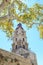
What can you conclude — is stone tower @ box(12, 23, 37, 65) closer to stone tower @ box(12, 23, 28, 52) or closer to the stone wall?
stone tower @ box(12, 23, 28, 52)

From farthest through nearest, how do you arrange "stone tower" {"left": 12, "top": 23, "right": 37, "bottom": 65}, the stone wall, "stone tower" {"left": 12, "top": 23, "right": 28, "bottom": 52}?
"stone tower" {"left": 12, "top": 23, "right": 28, "bottom": 52}
"stone tower" {"left": 12, "top": 23, "right": 37, "bottom": 65}
the stone wall

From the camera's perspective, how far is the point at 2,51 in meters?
15.9

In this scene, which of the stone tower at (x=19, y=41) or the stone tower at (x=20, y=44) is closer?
the stone tower at (x=20, y=44)

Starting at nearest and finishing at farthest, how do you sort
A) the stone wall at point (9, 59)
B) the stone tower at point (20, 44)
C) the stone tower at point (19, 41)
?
the stone wall at point (9, 59), the stone tower at point (20, 44), the stone tower at point (19, 41)

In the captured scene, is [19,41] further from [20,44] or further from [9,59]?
[9,59]

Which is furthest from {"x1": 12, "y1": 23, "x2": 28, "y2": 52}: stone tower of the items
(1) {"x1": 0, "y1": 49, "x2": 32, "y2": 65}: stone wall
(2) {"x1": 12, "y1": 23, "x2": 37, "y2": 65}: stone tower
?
(1) {"x1": 0, "y1": 49, "x2": 32, "y2": 65}: stone wall

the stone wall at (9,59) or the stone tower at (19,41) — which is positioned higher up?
the stone tower at (19,41)

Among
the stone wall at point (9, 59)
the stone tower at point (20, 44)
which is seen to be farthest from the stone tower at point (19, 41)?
the stone wall at point (9, 59)

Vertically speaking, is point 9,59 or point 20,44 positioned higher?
point 20,44

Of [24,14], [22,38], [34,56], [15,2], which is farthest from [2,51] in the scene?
[22,38]

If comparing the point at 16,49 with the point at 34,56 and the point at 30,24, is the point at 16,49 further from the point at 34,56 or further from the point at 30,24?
the point at 30,24

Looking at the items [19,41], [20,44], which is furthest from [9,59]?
[19,41]

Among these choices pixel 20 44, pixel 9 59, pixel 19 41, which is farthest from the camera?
pixel 19 41

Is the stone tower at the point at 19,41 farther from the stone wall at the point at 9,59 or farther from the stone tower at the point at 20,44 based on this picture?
the stone wall at the point at 9,59
